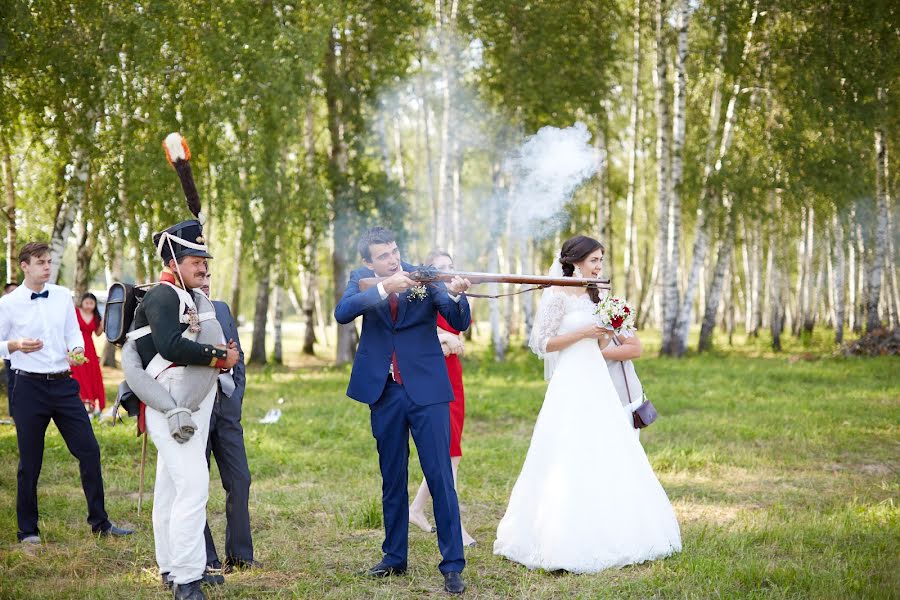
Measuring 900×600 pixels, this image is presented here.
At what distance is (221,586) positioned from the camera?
5883mm

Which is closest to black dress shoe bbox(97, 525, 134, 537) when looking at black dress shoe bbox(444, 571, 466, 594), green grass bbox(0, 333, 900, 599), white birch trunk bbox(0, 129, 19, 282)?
green grass bbox(0, 333, 900, 599)

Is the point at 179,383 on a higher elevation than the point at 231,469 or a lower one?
higher

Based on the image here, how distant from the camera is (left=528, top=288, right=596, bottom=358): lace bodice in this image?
22.1 feet

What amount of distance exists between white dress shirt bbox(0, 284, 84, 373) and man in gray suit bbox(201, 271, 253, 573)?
1.73 m

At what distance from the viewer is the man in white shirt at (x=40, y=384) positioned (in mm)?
7078

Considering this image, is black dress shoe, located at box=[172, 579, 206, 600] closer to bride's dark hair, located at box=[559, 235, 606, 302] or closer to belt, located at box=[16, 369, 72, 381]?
belt, located at box=[16, 369, 72, 381]

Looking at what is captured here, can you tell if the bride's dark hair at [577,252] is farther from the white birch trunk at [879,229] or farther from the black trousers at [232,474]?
the white birch trunk at [879,229]

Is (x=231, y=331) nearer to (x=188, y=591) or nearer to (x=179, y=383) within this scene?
(x=179, y=383)

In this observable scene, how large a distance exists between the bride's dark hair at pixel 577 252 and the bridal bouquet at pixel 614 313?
208 mm

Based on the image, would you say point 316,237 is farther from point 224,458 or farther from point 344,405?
point 224,458

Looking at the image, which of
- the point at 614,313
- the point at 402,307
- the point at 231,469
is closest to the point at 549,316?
the point at 614,313

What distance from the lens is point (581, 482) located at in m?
6.36

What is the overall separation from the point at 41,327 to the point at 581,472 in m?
4.71

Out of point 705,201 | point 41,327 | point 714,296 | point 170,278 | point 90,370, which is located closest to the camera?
point 170,278
